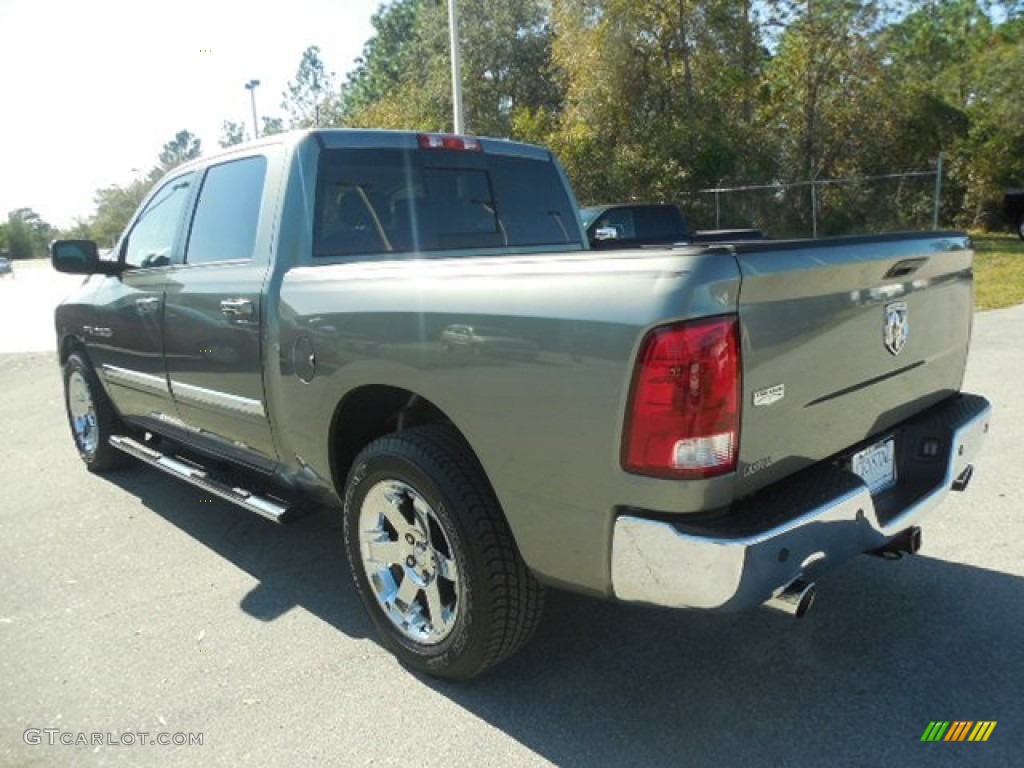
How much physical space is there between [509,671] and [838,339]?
1611mm

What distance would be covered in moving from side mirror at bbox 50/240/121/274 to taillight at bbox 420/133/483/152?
6.92 feet

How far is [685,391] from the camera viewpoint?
6.73 feet

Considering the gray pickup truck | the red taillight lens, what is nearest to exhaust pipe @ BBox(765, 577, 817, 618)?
the gray pickup truck

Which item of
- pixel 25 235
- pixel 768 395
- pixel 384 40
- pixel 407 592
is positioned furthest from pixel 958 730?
pixel 25 235

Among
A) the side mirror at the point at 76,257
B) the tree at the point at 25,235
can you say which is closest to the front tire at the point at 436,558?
the side mirror at the point at 76,257

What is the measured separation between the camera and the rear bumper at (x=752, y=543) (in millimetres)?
2074

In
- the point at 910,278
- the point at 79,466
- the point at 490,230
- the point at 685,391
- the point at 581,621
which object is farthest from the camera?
the point at 79,466

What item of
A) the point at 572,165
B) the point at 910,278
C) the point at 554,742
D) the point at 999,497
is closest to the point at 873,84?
the point at 572,165

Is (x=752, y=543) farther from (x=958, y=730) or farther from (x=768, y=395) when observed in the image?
(x=958, y=730)

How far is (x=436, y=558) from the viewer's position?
9.18ft

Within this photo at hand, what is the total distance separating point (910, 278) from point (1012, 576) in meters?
1.51

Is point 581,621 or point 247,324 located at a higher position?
point 247,324

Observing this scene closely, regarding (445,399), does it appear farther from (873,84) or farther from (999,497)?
(873,84)

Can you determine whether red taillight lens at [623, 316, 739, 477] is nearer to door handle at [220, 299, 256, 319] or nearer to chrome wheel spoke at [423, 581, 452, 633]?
chrome wheel spoke at [423, 581, 452, 633]
